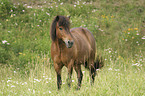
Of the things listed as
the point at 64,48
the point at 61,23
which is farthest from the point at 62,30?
the point at 64,48

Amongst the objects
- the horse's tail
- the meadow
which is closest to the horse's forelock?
the horse's tail

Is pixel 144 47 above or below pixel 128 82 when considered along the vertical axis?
below

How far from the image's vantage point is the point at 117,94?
3.83m

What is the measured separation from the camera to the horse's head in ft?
14.7

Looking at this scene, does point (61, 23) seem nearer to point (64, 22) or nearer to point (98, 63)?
point (64, 22)

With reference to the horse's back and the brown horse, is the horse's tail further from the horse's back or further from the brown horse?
the brown horse

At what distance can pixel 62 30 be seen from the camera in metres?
4.62

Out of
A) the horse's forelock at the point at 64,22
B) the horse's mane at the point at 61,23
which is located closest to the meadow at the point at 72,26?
the horse's mane at the point at 61,23

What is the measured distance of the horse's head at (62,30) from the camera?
4.49m

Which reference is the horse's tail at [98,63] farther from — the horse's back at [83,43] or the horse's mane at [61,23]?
the horse's mane at [61,23]

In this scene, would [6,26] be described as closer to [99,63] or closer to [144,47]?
[99,63]

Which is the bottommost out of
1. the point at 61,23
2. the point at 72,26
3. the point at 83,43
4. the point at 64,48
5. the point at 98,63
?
the point at 98,63

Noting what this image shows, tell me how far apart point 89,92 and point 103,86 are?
0.34 metres

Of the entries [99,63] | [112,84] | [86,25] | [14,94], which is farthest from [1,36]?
[112,84]
